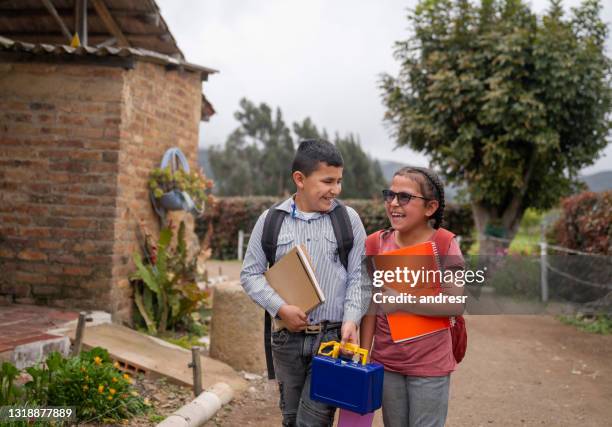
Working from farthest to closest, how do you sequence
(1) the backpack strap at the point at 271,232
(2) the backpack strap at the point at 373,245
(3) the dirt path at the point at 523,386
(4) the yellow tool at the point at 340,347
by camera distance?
1. (3) the dirt path at the point at 523,386
2. (1) the backpack strap at the point at 271,232
3. (2) the backpack strap at the point at 373,245
4. (4) the yellow tool at the point at 340,347

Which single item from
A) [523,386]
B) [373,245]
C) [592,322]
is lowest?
[523,386]

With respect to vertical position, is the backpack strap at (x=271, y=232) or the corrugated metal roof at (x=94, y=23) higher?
the corrugated metal roof at (x=94, y=23)

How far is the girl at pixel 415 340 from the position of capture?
256 centimetres

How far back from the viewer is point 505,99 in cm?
1251

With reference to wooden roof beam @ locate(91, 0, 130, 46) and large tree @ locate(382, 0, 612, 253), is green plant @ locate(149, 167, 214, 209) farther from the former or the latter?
large tree @ locate(382, 0, 612, 253)

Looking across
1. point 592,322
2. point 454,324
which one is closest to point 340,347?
point 454,324

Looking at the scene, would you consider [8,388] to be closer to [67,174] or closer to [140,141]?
[67,174]

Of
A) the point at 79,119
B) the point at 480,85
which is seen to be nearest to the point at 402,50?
the point at 480,85

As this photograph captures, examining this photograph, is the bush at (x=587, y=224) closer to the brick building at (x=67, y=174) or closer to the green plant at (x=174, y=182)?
the green plant at (x=174, y=182)

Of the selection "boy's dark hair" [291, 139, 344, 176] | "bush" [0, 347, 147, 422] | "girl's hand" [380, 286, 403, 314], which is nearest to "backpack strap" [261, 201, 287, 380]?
"boy's dark hair" [291, 139, 344, 176]

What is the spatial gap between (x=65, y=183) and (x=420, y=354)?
5249mm

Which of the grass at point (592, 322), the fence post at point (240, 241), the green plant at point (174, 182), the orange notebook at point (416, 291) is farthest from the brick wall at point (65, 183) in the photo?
the fence post at point (240, 241)

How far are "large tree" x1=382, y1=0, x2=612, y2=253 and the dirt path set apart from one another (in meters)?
5.37

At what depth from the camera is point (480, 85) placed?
43.0 feet
